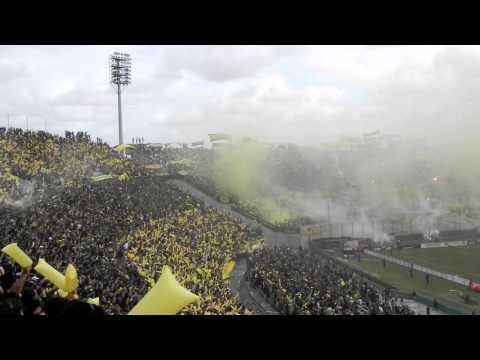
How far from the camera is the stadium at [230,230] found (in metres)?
8.16

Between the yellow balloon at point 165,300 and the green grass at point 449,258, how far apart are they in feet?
56.8

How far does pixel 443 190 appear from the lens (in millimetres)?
32562

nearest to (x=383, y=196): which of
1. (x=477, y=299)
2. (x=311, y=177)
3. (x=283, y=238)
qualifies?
(x=311, y=177)

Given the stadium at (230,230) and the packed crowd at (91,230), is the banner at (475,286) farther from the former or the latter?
the packed crowd at (91,230)

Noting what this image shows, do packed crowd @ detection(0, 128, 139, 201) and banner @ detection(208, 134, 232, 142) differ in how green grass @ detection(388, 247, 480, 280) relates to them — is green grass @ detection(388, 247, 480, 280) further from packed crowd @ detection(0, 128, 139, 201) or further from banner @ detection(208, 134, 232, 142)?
banner @ detection(208, 134, 232, 142)

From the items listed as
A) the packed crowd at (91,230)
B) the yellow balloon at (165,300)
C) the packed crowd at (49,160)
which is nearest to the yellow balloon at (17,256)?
the yellow balloon at (165,300)

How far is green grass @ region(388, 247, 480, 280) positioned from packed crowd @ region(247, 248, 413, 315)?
7.81 m

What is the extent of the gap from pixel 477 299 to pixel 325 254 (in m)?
5.45

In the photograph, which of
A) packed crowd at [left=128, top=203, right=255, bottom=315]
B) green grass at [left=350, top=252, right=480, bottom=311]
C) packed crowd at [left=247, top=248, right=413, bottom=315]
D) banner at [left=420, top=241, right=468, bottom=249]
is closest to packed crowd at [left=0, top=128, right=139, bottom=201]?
packed crowd at [left=128, top=203, right=255, bottom=315]

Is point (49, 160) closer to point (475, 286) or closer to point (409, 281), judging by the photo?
point (409, 281)

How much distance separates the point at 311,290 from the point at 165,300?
7847 millimetres

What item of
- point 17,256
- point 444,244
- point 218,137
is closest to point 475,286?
point 444,244

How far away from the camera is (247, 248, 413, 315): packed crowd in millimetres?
9570
